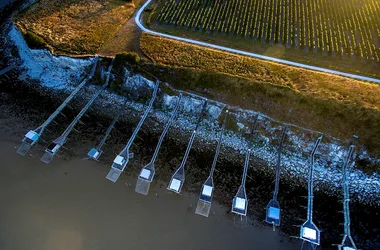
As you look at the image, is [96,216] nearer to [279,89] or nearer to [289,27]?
[279,89]

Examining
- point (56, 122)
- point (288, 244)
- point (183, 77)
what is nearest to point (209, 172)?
Answer: point (288, 244)

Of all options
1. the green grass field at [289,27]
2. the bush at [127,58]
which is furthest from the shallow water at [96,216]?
the green grass field at [289,27]

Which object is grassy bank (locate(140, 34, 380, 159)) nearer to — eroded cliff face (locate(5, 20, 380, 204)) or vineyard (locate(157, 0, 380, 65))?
eroded cliff face (locate(5, 20, 380, 204))

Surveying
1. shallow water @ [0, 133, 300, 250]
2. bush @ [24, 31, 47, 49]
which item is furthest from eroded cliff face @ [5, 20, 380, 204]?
shallow water @ [0, 133, 300, 250]

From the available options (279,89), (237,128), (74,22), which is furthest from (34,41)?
(279,89)

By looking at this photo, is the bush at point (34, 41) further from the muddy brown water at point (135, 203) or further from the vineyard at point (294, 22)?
the vineyard at point (294, 22)

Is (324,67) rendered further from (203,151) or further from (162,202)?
(162,202)

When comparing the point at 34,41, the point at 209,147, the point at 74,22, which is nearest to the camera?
the point at 209,147
